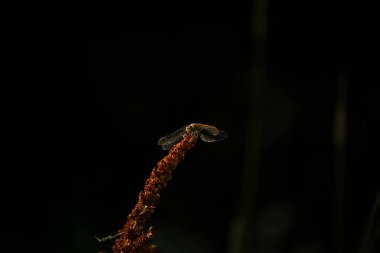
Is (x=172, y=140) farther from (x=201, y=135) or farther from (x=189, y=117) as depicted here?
(x=189, y=117)

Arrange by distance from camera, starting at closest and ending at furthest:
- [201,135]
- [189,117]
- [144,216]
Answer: [144,216] < [201,135] < [189,117]

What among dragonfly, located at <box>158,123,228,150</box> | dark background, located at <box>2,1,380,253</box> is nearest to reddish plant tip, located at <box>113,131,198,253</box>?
dragonfly, located at <box>158,123,228,150</box>

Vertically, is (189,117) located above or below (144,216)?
below

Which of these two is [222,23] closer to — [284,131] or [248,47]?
[248,47]

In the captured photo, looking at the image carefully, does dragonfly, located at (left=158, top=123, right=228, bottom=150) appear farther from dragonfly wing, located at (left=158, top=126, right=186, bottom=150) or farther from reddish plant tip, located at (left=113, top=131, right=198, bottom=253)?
reddish plant tip, located at (left=113, top=131, right=198, bottom=253)

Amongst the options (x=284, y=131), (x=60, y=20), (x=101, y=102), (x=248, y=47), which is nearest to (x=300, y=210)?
(x=284, y=131)

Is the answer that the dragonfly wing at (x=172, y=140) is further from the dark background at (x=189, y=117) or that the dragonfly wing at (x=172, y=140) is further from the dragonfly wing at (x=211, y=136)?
the dark background at (x=189, y=117)


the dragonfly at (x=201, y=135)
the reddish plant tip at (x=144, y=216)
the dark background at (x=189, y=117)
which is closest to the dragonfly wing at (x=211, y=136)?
the dragonfly at (x=201, y=135)

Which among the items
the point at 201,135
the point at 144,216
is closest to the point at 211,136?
the point at 201,135
